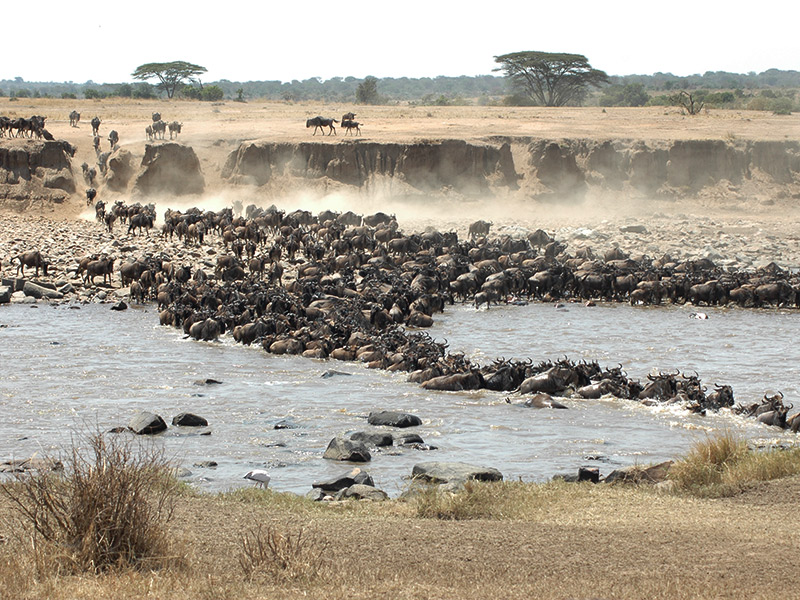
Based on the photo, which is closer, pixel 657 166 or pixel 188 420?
pixel 188 420

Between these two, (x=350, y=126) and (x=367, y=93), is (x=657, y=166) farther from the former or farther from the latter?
(x=367, y=93)

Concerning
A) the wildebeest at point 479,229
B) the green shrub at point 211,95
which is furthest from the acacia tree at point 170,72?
the wildebeest at point 479,229

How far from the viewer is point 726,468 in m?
9.47

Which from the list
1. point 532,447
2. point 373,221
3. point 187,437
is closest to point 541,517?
point 532,447

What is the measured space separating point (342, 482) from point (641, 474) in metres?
3.06

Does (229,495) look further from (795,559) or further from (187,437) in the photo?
(795,559)

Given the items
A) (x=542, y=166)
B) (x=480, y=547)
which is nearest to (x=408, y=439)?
(x=480, y=547)

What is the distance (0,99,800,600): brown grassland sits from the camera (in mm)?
6242

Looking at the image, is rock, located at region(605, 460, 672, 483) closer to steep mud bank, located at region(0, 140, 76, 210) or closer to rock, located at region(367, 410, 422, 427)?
rock, located at region(367, 410, 422, 427)

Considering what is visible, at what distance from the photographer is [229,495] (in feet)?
29.6

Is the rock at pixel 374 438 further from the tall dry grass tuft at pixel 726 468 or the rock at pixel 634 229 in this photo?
the rock at pixel 634 229

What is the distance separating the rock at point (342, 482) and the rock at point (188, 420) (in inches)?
127

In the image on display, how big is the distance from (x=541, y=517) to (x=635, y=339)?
11.6m

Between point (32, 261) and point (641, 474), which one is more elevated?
point (641, 474)
